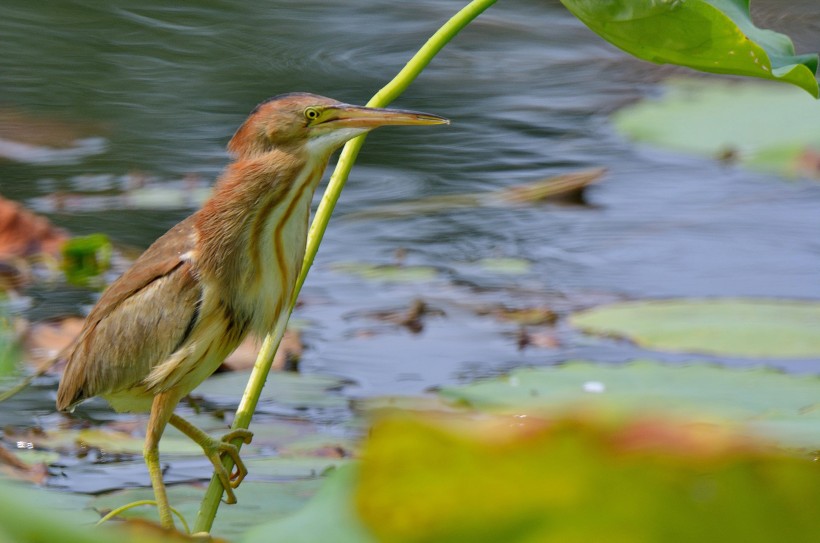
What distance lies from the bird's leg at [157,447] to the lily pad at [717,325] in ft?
4.50

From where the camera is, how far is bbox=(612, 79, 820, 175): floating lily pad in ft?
15.8

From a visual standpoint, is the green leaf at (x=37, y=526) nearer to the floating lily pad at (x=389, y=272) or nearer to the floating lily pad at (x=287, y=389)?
the floating lily pad at (x=287, y=389)

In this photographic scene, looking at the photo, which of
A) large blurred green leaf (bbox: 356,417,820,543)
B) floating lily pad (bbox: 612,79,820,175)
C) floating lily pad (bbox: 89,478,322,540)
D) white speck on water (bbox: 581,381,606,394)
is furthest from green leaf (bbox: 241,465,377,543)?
floating lily pad (bbox: 612,79,820,175)

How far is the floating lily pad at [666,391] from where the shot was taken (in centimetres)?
252

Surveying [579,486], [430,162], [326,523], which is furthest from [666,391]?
[430,162]

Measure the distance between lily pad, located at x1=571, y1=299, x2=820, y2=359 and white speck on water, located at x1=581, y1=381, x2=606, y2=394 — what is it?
0.32 meters

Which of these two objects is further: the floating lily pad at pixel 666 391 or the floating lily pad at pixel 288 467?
the floating lily pad at pixel 666 391

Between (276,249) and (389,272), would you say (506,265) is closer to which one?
(389,272)


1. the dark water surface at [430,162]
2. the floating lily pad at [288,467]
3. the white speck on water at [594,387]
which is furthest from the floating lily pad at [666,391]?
the floating lily pad at [288,467]

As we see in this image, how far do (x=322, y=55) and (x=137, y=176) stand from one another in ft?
7.76

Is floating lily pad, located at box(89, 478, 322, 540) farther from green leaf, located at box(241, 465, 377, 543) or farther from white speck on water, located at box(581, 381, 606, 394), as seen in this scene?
green leaf, located at box(241, 465, 377, 543)

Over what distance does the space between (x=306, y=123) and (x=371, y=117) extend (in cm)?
10

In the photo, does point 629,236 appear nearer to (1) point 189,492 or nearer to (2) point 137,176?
(2) point 137,176

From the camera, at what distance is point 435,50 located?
5.76 ft
